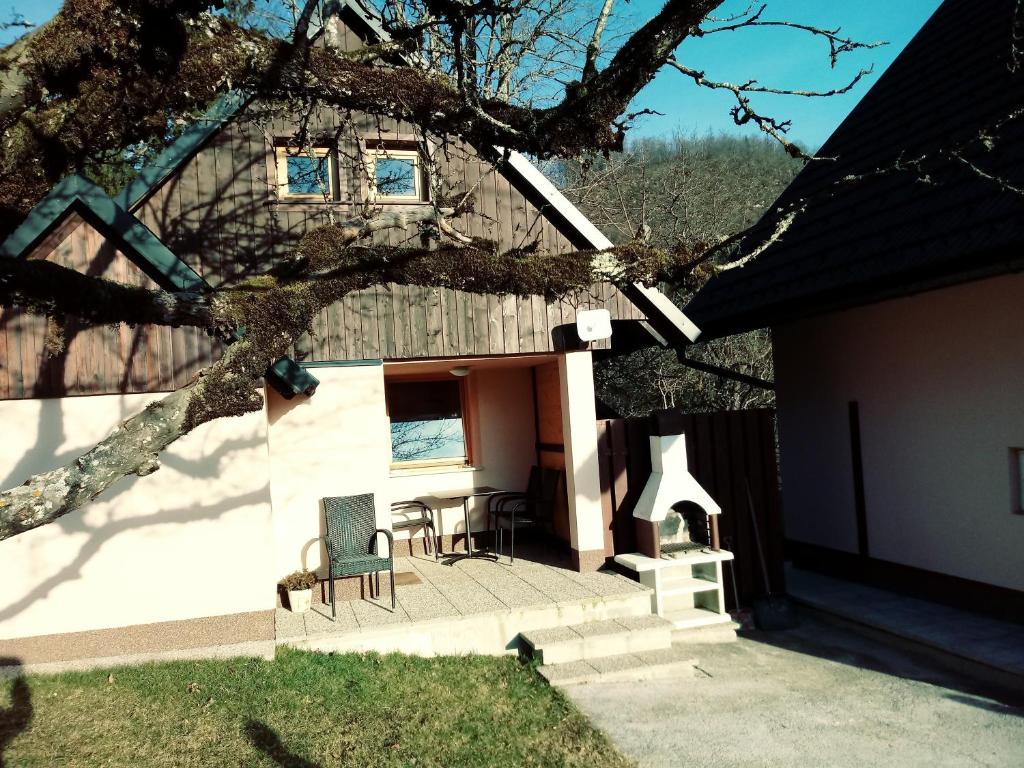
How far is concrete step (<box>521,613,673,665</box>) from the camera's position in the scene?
6941 mm

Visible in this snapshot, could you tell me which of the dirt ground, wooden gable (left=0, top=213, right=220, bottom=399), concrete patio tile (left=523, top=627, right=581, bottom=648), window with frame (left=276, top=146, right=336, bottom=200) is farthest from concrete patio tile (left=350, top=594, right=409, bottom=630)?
window with frame (left=276, top=146, right=336, bottom=200)

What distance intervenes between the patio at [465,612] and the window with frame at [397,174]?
4285 mm

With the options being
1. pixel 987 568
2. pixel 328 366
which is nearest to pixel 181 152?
pixel 328 366

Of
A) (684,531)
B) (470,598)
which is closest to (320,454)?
(470,598)

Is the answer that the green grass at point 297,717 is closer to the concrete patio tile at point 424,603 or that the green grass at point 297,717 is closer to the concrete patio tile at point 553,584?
the concrete patio tile at point 424,603

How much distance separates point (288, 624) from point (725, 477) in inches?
197

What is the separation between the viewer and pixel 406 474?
10.6 meters

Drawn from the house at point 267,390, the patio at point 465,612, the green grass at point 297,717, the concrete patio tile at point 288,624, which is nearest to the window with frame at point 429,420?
the house at point 267,390

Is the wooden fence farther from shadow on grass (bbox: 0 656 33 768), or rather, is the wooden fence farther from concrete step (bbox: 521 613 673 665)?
shadow on grass (bbox: 0 656 33 768)

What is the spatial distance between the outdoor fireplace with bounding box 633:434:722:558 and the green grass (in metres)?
2.41

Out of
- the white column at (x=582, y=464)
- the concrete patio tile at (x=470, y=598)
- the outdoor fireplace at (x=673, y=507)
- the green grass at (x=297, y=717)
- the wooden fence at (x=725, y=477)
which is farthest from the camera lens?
the wooden fence at (x=725, y=477)

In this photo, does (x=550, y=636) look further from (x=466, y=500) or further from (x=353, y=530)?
(x=466, y=500)

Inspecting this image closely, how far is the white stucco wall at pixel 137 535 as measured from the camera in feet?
21.2

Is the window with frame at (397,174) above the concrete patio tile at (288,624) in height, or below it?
above
